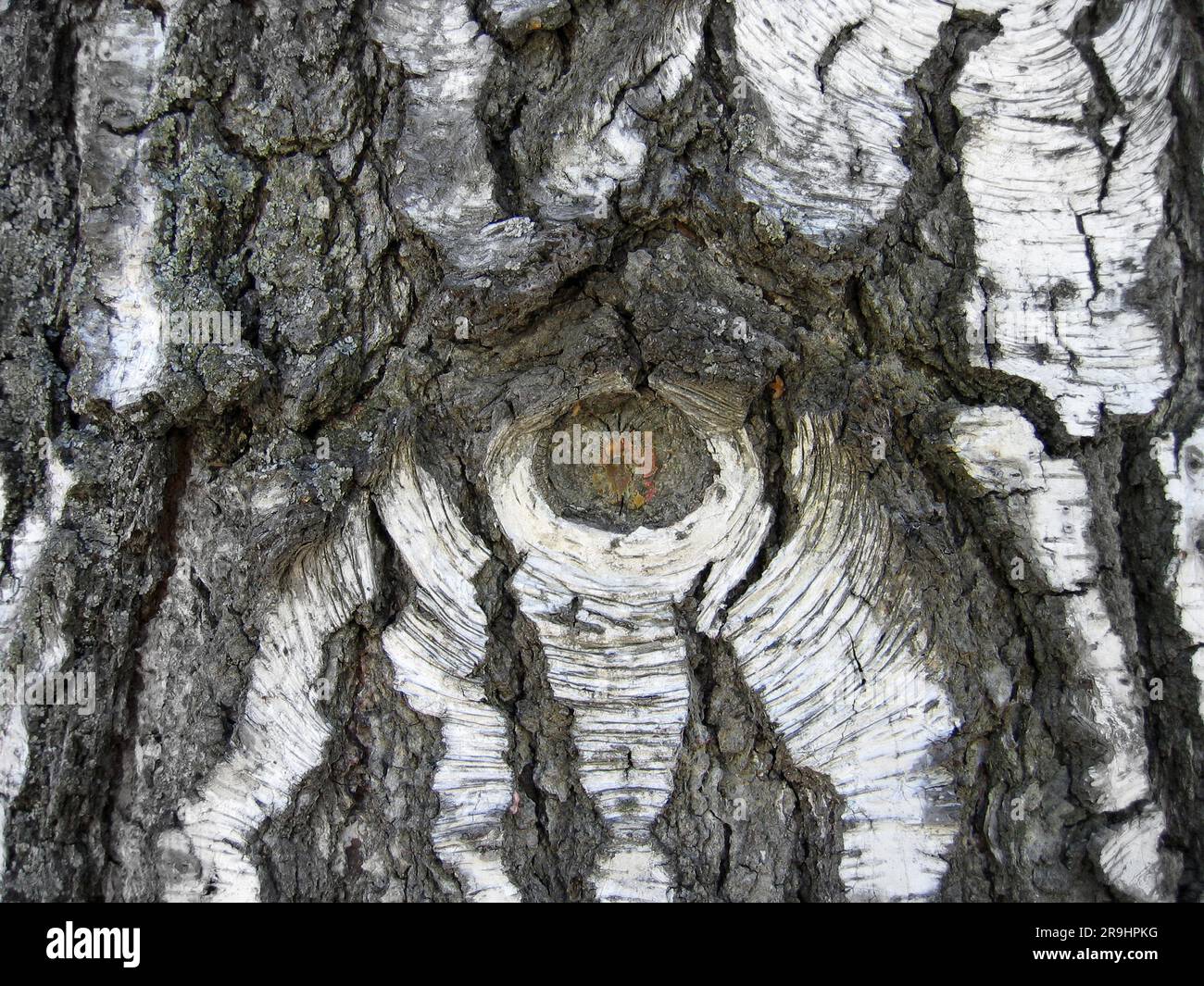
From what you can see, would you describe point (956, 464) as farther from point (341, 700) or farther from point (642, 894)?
point (341, 700)

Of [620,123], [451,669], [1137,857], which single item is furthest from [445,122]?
[1137,857]

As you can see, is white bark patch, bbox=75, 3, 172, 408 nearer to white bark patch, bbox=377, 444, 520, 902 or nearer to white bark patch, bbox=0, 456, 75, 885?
white bark patch, bbox=0, 456, 75, 885

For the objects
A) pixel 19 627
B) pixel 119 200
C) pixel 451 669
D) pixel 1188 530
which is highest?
pixel 119 200

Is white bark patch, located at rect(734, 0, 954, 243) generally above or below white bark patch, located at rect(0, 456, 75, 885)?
above

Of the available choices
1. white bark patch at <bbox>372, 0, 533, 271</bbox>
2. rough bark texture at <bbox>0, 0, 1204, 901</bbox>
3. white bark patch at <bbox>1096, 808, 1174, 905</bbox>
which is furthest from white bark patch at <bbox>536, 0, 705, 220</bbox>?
white bark patch at <bbox>1096, 808, 1174, 905</bbox>

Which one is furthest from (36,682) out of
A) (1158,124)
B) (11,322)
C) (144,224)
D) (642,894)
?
(1158,124)

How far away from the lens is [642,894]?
1.62 m

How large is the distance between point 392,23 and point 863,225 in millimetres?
941

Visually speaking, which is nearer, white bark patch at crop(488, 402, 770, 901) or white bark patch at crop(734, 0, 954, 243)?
white bark patch at crop(734, 0, 954, 243)

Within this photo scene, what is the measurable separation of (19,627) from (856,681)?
5.32ft

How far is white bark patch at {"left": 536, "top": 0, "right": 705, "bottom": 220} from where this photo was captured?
1482mm

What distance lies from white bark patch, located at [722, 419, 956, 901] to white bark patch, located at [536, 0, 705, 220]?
61 cm

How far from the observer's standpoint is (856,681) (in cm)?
159

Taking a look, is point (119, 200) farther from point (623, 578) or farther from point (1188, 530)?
point (1188, 530)
